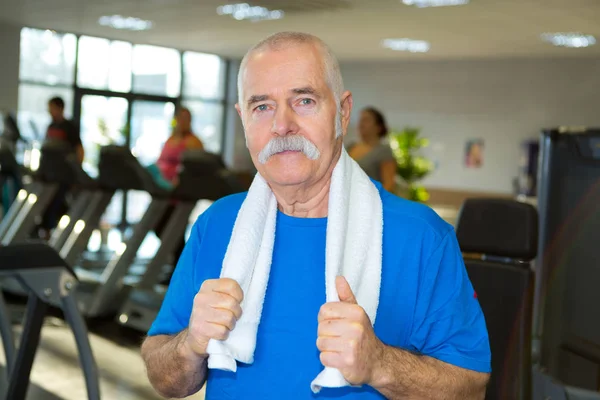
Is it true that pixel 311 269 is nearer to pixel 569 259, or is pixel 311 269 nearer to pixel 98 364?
pixel 569 259

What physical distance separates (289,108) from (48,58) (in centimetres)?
968

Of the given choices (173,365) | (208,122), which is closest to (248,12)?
(208,122)

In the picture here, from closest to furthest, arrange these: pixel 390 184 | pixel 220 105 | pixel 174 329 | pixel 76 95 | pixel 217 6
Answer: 1. pixel 174 329
2. pixel 390 184
3. pixel 217 6
4. pixel 76 95
5. pixel 220 105

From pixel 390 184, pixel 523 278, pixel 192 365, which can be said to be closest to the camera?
pixel 192 365

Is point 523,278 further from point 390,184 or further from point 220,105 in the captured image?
point 220,105

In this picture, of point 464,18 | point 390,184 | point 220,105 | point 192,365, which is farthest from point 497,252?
point 220,105

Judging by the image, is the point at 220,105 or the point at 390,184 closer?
the point at 390,184

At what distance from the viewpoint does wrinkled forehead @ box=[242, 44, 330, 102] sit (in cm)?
128

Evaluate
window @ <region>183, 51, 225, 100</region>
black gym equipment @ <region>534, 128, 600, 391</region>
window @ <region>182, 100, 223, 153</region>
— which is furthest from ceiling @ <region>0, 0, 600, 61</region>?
black gym equipment @ <region>534, 128, 600, 391</region>

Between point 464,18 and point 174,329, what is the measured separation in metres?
7.44

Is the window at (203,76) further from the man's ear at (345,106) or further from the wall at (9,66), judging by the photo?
the man's ear at (345,106)

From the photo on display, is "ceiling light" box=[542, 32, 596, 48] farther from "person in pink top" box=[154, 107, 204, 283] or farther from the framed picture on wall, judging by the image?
"person in pink top" box=[154, 107, 204, 283]

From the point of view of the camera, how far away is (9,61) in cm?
830

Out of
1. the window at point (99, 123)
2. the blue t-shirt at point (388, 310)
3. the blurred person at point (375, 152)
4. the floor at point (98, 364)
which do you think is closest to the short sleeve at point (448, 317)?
the blue t-shirt at point (388, 310)
